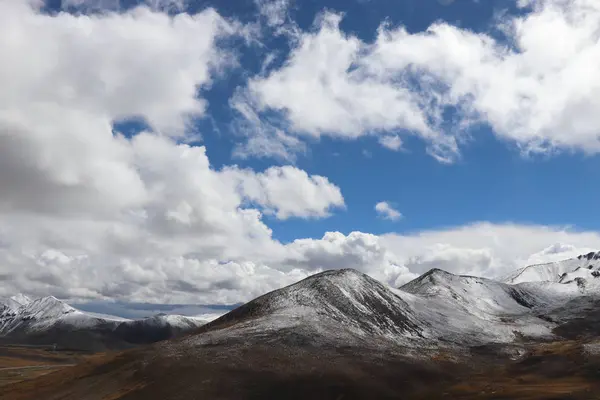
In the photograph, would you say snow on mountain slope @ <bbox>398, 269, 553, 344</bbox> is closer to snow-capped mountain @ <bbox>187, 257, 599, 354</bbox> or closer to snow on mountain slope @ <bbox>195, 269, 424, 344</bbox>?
snow-capped mountain @ <bbox>187, 257, 599, 354</bbox>

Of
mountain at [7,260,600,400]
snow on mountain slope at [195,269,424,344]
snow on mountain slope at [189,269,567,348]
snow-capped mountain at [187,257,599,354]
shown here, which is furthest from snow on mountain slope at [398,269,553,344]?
snow on mountain slope at [195,269,424,344]

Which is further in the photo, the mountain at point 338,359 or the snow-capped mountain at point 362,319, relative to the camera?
the snow-capped mountain at point 362,319

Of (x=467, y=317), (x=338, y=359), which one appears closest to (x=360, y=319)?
(x=338, y=359)

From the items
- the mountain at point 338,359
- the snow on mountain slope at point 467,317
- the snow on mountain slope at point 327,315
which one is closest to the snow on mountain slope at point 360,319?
Answer: the snow on mountain slope at point 327,315

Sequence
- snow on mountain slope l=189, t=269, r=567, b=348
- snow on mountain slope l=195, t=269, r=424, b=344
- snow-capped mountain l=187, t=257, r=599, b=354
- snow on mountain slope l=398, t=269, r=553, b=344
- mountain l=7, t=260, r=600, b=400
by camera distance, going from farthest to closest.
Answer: snow on mountain slope l=398, t=269, r=553, b=344 < snow on mountain slope l=189, t=269, r=567, b=348 < snow-capped mountain l=187, t=257, r=599, b=354 < snow on mountain slope l=195, t=269, r=424, b=344 < mountain l=7, t=260, r=600, b=400

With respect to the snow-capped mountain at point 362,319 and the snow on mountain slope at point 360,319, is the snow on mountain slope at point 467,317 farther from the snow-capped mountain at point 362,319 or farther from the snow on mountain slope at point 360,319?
the snow on mountain slope at point 360,319

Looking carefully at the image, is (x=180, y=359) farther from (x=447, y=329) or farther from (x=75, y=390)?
(x=447, y=329)

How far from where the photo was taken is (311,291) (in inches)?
5369

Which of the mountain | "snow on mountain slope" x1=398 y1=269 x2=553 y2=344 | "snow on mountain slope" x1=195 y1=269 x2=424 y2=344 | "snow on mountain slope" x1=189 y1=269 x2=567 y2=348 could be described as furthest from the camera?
"snow on mountain slope" x1=398 y1=269 x2=553 y2=344

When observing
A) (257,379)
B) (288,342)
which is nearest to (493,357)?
(288,342)

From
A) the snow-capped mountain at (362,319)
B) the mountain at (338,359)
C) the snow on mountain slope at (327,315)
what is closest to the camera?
the mountain at (338,359)

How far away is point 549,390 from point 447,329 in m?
69.1

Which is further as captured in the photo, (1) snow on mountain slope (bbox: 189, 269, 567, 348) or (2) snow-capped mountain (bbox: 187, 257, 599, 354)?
(1) snow on mountain slope (bbox: 189, 269, 567, 348)

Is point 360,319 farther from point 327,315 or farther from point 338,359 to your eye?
point 338,359
